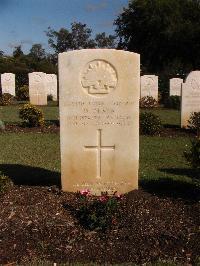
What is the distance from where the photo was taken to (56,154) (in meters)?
10.3

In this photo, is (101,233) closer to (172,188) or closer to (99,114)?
(99,114)

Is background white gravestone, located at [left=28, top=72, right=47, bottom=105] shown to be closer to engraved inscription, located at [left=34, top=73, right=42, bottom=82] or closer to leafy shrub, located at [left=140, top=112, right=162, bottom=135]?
engraved inscription, located at [left=34, top=73, right=42, bottom=82]

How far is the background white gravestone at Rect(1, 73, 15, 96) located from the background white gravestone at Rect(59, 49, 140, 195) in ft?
74.9

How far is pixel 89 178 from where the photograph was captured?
21.4ft

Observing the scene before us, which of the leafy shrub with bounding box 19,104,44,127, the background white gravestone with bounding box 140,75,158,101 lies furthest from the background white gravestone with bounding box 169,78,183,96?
the leafy shrub with bounding box 19,104,44,127

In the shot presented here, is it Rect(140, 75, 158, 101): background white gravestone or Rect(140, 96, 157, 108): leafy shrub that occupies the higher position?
Rect(140, 75, 158, 101): background white gravestone

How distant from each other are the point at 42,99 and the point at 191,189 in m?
18.6

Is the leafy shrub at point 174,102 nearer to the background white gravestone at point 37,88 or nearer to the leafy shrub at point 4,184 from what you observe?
the background white gravestone at point 37,88

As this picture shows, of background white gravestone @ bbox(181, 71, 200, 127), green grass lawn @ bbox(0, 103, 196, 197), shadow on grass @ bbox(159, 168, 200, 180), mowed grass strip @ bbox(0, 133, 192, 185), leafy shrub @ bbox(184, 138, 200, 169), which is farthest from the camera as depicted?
background white gravestone @ bbox(181, 71, 200, 127)

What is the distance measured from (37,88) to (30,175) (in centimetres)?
1669

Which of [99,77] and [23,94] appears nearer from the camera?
[99,77]

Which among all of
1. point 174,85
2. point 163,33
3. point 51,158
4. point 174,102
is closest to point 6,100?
point 174,102

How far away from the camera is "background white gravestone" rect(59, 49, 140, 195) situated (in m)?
6.21

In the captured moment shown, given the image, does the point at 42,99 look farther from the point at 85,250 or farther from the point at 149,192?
the point at 85,250
